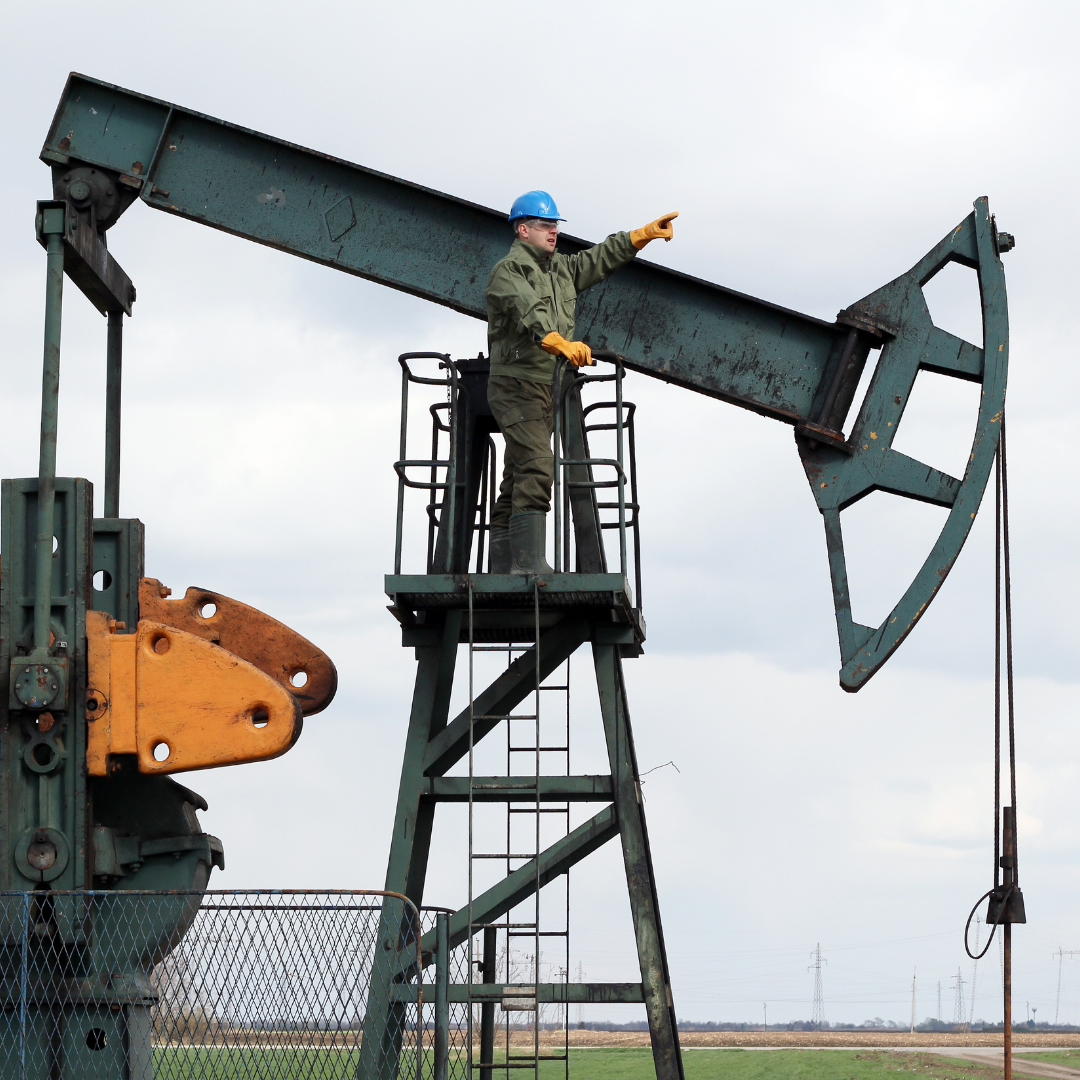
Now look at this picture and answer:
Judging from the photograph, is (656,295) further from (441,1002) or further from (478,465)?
(441,1002)

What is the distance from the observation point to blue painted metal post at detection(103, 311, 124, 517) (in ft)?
31.3

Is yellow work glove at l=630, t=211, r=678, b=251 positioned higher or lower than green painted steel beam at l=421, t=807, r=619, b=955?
higher

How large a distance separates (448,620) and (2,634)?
269 cm

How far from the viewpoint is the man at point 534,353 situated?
9.02 meters

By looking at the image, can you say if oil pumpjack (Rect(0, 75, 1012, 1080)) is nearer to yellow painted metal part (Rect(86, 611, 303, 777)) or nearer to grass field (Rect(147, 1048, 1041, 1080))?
yellow painted metal part (Rect(86, 611, 303, 777))

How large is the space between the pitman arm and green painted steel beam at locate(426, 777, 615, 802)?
5.52 feet

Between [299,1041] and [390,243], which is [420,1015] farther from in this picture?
[390,243]

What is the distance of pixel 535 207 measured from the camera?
360 inches

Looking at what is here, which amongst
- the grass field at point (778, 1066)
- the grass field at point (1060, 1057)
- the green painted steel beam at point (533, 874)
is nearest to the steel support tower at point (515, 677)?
the green painted steel beam at point (533, 874)

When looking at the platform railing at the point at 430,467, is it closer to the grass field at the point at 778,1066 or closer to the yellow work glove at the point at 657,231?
the yellow work glove at the point at 657,231

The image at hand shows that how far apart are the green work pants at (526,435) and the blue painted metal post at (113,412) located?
2.45 meters

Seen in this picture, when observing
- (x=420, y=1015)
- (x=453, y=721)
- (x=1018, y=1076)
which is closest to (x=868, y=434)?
(x=453, y=721)

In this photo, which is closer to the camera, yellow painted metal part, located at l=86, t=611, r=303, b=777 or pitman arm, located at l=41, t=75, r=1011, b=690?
yellow painted metal part, located at l=86, t=611, r=303, b=777

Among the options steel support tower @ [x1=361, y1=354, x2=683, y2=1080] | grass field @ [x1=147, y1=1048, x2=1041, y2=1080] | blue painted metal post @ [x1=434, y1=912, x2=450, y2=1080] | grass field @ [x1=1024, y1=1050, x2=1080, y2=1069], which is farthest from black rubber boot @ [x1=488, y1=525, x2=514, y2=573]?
grass field @ [x1=1024, y1=1050, x2=1080, y2=1069]
